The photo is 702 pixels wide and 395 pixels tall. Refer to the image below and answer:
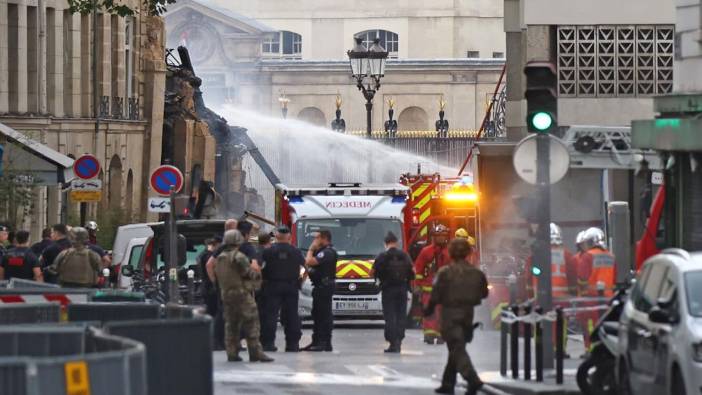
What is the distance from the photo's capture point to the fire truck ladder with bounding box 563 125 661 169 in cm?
2916

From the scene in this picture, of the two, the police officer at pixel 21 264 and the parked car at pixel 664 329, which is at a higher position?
the police officer at pixel 21 264

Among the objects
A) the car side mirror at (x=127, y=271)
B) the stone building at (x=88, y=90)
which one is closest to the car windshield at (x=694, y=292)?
the car side mirror at (x=127, y=271)

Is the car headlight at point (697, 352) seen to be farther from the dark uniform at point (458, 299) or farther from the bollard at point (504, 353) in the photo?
the bollard at point (504, 353)

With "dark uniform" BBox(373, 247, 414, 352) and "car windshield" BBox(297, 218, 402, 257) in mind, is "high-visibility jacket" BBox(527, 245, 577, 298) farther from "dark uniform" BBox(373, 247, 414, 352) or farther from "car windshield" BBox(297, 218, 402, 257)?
"car windshield" BBox(297, 218, 402, 257)

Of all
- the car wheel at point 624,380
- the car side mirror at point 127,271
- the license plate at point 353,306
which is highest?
the car side mirror at point 127,271

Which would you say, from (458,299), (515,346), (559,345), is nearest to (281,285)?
(515,346)

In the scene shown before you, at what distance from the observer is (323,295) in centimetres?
2759

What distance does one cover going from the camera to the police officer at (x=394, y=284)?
88.4ft

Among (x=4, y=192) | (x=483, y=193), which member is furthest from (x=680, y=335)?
(x=4, y=192)

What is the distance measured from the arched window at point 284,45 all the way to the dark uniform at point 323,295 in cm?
9889

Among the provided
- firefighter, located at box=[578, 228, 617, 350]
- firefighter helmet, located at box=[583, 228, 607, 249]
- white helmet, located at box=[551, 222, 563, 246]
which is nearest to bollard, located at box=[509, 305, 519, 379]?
firefighter, located at box=[578, 228, 617, 350]

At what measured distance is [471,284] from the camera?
19.8 metres

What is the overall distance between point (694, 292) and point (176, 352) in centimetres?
381

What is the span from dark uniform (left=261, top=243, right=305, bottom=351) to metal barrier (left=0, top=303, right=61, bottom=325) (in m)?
9.55
